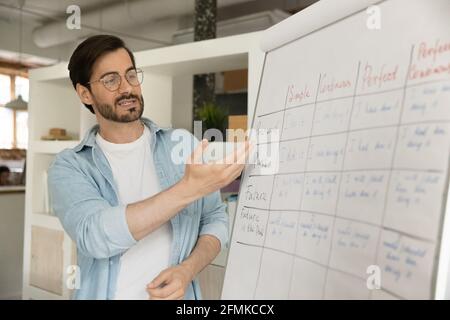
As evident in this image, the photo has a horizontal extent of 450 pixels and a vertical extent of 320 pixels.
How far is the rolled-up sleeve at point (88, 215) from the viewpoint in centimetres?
105

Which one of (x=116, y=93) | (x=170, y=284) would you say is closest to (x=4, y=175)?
(x=116, y=93)

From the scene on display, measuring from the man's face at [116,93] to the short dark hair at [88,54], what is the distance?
0.01 metres

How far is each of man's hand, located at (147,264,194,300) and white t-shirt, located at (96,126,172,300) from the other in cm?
2

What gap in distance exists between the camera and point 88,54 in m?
1.13

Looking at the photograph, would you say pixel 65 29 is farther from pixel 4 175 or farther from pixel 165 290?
pixel 165 290

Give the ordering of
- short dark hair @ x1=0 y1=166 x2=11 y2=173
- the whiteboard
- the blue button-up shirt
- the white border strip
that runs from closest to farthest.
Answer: the whiteboard < the white border strip < the blue button-up shirt < short dark hair @ x1=0 y1=166 x2=11 y2=173

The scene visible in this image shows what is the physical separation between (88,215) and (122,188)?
0.12 metres

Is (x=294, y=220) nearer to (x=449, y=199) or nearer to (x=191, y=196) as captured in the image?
(x=191, y=196)

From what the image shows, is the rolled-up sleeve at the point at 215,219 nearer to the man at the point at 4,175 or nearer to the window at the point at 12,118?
the window at the point at 12,118

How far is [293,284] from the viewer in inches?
38.1

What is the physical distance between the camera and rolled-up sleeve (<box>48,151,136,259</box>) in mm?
1047

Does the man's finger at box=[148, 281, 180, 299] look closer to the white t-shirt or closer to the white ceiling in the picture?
the white t-shirt

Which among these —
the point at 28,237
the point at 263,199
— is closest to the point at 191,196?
the point at 263,199

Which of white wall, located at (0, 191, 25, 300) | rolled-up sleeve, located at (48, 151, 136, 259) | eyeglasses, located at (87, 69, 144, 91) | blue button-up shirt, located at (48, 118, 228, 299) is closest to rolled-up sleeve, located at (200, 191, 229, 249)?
blue button-up shirt, located at (48, 118, 228, 299)
